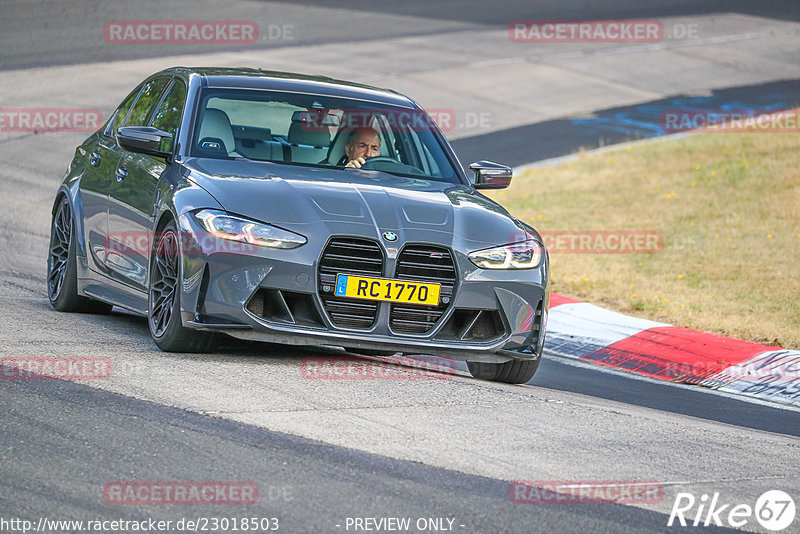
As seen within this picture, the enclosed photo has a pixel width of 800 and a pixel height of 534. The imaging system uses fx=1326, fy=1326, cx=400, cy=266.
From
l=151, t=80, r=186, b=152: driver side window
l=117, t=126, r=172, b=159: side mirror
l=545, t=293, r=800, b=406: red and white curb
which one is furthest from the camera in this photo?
l=545, t=293, r=800, b=406: red and white curb

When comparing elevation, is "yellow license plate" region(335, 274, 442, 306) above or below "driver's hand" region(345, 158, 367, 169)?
below

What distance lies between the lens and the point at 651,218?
52.4 ft

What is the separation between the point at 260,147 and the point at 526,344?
204 cm

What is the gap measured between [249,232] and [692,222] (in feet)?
32.0

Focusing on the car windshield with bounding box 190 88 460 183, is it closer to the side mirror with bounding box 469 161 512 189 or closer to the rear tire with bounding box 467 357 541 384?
the side mirror with bounding box 469 161 512 189

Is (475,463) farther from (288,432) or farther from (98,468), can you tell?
(98,468)

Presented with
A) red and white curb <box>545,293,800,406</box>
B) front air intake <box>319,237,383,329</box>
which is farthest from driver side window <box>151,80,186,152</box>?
red and white curb <box>545,293,800,406</box>

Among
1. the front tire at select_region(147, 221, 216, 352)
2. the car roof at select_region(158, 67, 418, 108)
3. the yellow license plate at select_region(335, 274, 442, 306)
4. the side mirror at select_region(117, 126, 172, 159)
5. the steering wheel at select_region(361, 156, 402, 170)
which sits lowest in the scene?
the front tire at select_region(147, 221, 216, 352)

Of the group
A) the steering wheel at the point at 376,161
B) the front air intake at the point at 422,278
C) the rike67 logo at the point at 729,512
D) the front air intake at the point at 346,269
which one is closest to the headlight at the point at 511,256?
the front air intake at the point at 422,278

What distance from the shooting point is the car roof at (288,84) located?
27.8 ft

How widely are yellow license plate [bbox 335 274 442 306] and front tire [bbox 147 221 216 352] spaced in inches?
32.2

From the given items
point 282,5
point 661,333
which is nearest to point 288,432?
point 661,333

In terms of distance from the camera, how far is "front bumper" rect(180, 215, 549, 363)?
689 centimetres

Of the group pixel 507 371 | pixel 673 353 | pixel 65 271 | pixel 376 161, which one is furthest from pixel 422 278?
pixel 673 353
